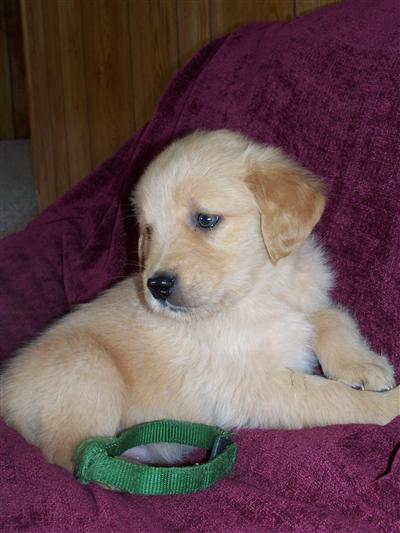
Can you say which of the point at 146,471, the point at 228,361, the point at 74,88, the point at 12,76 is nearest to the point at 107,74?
the point at 74,88

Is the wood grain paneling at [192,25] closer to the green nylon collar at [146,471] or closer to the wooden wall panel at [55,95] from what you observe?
the wooden wall panel at [55,95]

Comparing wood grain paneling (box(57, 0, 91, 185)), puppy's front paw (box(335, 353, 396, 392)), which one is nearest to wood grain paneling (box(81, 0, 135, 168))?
wood grain paneling (box(57, 0, 91, 185))

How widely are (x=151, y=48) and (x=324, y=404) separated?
9.24 ft

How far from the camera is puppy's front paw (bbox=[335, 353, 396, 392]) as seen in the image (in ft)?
5.69

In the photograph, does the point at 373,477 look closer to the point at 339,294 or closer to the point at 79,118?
the point at 339,294

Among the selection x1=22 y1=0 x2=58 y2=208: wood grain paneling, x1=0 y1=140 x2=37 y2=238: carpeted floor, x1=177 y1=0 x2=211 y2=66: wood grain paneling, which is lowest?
x1=0 y1=140 x2=37 y2=238: carpeted floor

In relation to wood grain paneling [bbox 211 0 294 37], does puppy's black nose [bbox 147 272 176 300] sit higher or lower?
lower

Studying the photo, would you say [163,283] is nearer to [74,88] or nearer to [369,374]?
[369,374]

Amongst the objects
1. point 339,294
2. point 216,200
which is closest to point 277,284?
point 339,294

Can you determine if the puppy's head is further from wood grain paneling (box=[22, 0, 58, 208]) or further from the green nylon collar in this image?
wood grain paneling (box=[22, 0, 58, 208])

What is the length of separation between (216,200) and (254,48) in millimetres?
855

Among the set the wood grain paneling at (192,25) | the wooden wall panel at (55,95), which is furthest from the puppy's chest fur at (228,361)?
the wooden wall panel at (55,95)

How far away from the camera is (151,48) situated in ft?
12.8

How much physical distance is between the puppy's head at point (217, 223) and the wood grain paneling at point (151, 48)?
6.79 feet
